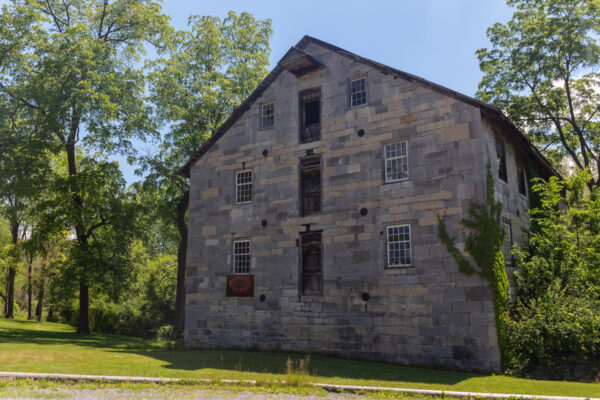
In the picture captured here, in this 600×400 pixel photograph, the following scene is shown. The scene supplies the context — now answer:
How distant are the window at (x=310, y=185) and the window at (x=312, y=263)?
118 cm

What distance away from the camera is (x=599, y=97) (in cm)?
2942

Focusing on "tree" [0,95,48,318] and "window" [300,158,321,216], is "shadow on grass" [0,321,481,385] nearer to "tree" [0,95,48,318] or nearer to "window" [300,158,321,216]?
"window" [300,158,321,216]

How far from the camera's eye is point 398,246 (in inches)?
698

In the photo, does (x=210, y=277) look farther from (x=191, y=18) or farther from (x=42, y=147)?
(x=191, y=18)

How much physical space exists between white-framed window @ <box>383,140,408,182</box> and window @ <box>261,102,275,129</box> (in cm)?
613

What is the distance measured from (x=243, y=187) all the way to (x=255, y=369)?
955 centimetres

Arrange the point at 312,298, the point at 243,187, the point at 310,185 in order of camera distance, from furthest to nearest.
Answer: the point at 243,187, the point at 310,185, the point at 312,298

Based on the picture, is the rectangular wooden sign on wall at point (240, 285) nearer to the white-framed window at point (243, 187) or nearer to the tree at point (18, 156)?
the white-framed window at point (243, 187)

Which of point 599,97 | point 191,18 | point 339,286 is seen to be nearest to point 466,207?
point 339,286

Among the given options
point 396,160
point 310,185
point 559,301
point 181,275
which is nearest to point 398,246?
point 396,160

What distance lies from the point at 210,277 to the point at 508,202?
43.4ft

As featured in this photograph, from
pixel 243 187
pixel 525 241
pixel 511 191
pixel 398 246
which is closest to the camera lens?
pixel 398 246

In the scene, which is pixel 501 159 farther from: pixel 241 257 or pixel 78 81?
pixel 78 81

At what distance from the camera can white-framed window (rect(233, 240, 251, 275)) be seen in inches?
858
